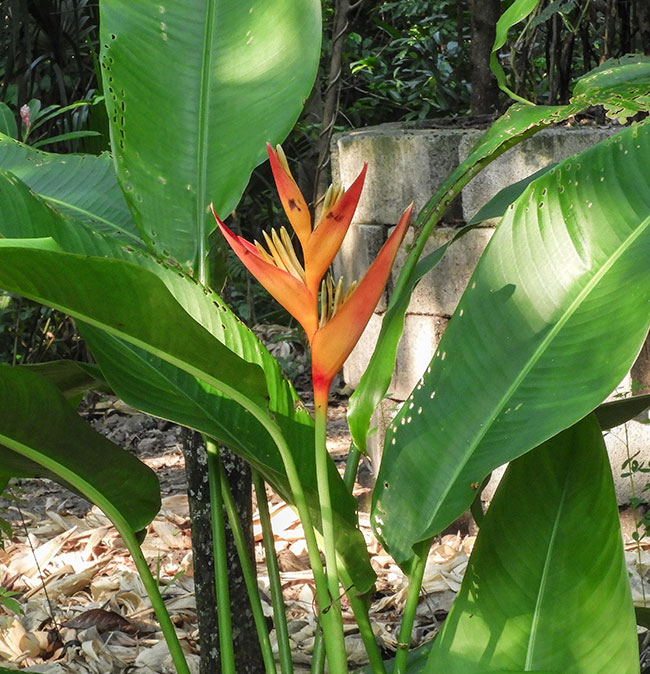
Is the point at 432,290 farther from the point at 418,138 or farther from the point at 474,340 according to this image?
the point at 474,340

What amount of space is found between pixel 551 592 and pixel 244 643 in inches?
27.1

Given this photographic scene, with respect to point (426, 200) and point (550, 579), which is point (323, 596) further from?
point (426, 200)

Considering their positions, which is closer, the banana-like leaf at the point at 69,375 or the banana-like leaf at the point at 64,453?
the banana-like leaf at the point at 64,453

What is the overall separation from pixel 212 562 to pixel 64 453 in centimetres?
46

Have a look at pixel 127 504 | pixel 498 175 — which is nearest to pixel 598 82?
pixel 127 504

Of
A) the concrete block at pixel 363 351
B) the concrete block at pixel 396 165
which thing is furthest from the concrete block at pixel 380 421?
the concrete block at pixel 396 165

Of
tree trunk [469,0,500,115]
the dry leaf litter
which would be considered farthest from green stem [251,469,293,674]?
tree trunk [469,0,500,115]

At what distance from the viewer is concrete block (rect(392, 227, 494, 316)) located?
2.21 meters

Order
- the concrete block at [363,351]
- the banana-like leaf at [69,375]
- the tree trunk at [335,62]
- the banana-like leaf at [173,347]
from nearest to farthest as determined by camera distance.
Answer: the banana-like leaf at [173,347], the banana-like leaf at [69,375], the tree trunk at [335,62], the concrete block at [363,351]

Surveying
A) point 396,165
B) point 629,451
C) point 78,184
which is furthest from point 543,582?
point 396,165

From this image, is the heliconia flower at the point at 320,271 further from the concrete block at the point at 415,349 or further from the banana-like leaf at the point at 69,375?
the concrete block at the point at 415,349

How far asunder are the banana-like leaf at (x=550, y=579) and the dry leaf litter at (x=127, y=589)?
0.83 m

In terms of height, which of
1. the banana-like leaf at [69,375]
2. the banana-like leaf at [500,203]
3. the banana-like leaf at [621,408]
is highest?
the banana-like leaf at [500,203]

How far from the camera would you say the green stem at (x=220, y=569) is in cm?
108
